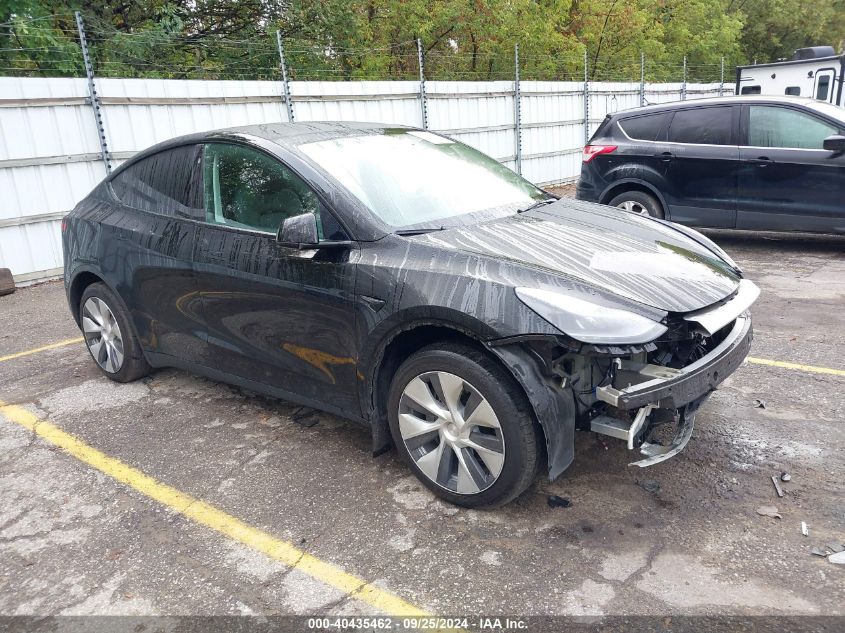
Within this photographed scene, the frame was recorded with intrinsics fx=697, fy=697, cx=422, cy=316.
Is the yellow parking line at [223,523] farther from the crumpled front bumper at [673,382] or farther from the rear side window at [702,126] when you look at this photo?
the rear side window at [702,126]

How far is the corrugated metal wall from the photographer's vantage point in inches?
312

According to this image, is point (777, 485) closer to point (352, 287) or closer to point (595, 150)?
point (352, 287)

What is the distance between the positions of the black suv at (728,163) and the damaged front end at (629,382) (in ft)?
16.6

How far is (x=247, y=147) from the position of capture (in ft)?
12.1

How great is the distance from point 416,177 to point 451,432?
4.62ft

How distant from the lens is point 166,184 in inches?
163

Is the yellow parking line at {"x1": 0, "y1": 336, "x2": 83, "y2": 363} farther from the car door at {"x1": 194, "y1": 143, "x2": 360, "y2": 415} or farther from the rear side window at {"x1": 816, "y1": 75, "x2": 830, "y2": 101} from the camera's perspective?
the rear side window at {"x1": 816, "y1": 75, "x2": 830, "y2": 101}

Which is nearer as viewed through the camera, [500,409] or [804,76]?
[500,409]

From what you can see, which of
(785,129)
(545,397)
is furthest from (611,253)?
(785,129)

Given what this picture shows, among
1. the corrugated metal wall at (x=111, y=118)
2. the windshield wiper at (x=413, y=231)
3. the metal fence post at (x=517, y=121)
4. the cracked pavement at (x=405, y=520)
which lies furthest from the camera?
the metal fence post at (x=517, y=121)

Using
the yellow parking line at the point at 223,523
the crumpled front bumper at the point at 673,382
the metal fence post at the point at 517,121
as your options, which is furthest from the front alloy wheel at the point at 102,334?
the metal fence post at the point at 517,121

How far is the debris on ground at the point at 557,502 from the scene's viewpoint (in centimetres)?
305

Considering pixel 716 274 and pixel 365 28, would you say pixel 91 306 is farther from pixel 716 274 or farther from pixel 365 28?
pixel 365 28

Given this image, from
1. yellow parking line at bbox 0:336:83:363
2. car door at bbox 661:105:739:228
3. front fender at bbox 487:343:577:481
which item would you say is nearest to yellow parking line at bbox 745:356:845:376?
front fender at bbox 487:343:577:481
